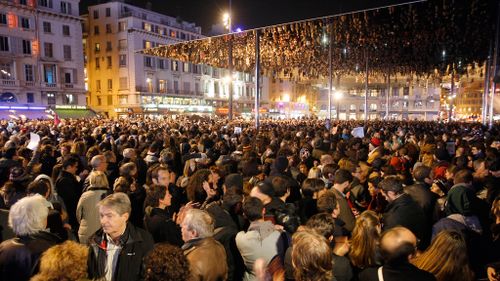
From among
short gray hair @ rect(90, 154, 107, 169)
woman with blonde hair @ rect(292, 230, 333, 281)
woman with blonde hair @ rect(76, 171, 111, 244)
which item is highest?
short gray hair @ rect(90, 154, 107, 169)

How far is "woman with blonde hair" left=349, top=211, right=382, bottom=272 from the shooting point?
3.29m

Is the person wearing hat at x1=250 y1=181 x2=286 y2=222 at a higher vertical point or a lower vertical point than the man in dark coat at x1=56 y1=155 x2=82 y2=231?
higher

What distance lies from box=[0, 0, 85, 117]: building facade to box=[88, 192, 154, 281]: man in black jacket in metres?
42.5

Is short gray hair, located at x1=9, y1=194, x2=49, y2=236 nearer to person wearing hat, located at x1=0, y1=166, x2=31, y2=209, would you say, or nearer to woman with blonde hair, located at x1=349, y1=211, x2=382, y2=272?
person wearing hat, located at x1=0, y1=166, x2=31, y2=209

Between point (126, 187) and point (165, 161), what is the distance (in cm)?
236

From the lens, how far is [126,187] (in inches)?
209

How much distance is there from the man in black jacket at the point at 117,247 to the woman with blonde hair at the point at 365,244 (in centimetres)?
191

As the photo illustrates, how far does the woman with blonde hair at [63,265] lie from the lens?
2.41 metres

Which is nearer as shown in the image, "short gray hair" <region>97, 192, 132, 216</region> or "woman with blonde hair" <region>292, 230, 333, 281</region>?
"woman with blonde hair" <region>292, 230, 333, 281</region>

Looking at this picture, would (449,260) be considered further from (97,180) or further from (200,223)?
(97,180)

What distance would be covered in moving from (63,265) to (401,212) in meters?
3.54

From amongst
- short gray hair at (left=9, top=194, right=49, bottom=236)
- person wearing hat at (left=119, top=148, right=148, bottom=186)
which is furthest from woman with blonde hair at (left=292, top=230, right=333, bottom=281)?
person wearing hat at (left=119, top=148, right=148, bottom=186)

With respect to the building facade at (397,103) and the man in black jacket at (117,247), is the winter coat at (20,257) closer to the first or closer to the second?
the man in black jacket at (117,247)

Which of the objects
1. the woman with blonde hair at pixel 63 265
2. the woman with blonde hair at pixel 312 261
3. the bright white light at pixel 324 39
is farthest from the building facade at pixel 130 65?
the woman with blonde hair at pixel 312 261
